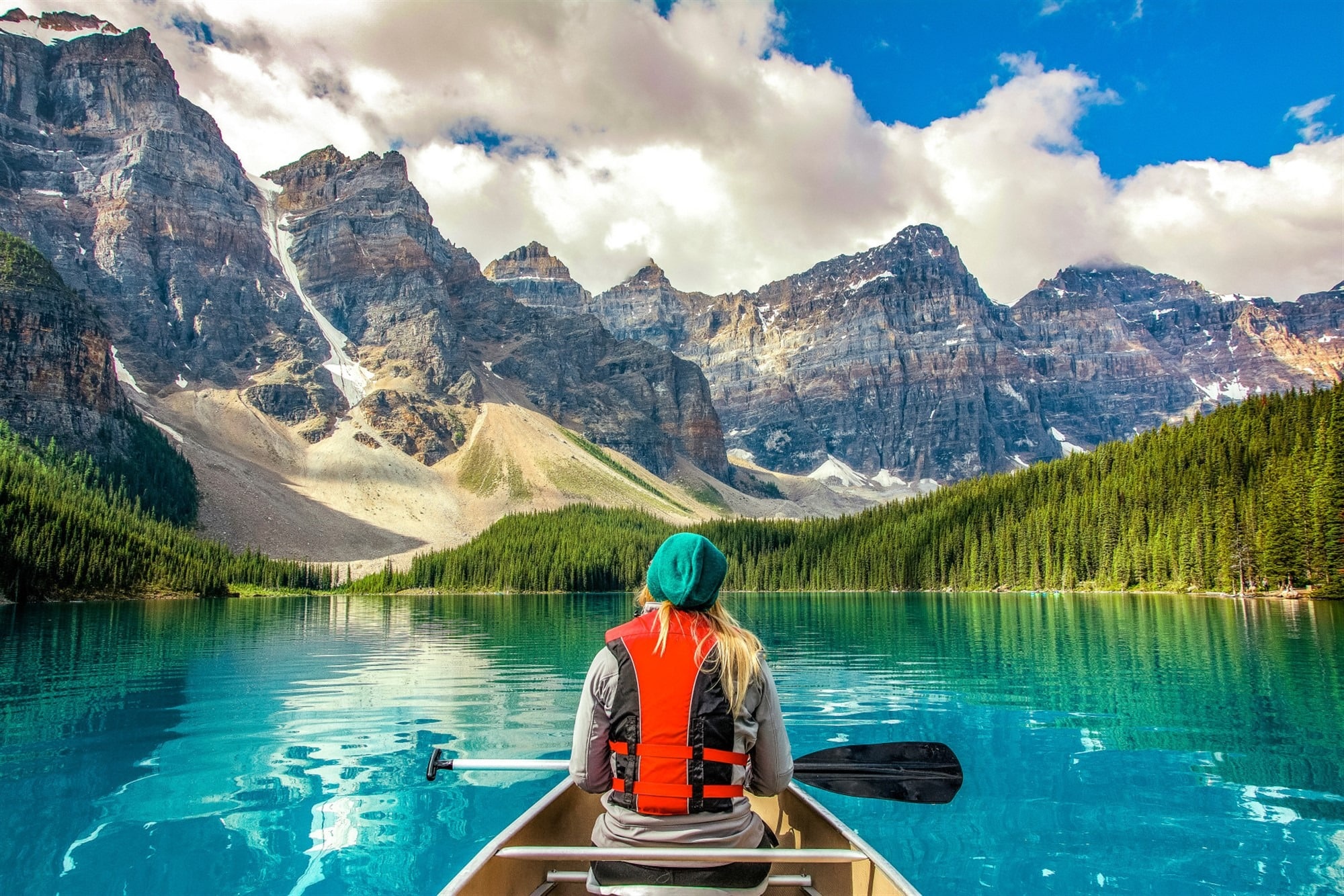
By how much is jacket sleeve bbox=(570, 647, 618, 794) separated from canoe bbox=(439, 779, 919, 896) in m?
0.52

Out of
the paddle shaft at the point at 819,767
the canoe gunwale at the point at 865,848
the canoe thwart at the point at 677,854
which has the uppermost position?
the canoe thwart at the point at 677,854

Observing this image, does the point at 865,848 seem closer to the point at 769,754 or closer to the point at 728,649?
the point at 769,754

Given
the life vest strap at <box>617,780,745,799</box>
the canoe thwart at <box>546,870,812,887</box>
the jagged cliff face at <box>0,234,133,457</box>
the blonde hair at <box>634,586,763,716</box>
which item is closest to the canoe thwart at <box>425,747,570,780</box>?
the canoe thwart at <box>546,870,812,887</box>

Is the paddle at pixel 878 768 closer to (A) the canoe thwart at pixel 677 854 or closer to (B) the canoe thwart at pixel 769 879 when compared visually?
(B) the canoe thwart at pixel 769 879

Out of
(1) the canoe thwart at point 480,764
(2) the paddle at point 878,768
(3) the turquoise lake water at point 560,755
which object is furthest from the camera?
(3) the turquoise lake water at point 560,755

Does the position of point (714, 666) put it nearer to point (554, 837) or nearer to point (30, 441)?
point (554, 837)

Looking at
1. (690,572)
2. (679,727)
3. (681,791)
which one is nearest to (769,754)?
(681,791)

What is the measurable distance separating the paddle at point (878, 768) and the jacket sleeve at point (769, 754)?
2584mm

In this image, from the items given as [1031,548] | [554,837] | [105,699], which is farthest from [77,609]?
[1031,548]

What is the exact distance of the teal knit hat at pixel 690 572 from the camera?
21.5 ft

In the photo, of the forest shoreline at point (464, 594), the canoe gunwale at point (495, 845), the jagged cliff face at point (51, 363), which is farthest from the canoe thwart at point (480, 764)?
the jagged cliff face at point (51, 363)

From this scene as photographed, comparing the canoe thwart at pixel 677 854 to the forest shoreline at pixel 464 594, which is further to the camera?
the forest shoreline at pixel 464 594

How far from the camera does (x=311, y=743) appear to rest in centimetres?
1991

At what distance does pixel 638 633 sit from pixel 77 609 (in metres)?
97.2
